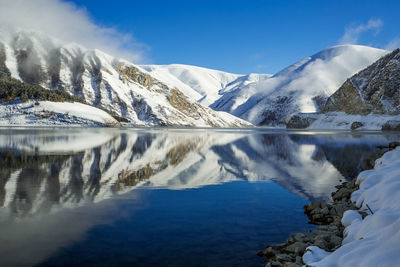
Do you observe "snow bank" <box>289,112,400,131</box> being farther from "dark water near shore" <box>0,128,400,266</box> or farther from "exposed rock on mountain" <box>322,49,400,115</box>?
"dark water near shore" <box>0,128,400,266</box>

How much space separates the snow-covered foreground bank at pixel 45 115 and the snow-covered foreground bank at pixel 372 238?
145330 mm

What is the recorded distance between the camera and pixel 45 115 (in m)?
140

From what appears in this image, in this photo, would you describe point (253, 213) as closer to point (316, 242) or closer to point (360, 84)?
point (316, 242)

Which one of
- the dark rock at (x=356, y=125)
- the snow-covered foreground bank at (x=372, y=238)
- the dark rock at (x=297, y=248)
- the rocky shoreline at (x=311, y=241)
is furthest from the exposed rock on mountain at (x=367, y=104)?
the dark rock at (x=297, y=248)

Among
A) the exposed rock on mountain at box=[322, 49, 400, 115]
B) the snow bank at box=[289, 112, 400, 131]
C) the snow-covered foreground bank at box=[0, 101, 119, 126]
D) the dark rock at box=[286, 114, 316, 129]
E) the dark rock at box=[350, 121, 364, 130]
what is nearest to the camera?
the snow bank at box=[289, 112, 400, 131]

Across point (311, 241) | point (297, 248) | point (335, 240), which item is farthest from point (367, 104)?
point (297, 248)

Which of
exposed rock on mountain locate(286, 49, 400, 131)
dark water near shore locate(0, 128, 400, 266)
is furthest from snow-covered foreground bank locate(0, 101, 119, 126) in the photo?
dark water near shore locate(0, 128, 400, 266)

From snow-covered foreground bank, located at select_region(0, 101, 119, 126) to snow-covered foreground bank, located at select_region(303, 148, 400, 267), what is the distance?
14533 cm

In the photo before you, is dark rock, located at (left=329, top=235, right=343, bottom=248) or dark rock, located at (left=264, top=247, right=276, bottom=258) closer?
dark rock, located at (left=264, top=247, right=276, bottom=258)

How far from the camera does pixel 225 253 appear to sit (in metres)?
9.25

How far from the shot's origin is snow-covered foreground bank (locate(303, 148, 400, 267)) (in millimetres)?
6328

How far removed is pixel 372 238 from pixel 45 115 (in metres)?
153

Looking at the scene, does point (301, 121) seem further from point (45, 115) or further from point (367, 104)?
point (45, 115)

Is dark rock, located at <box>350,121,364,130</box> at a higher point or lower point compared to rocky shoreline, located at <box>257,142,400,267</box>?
higher
